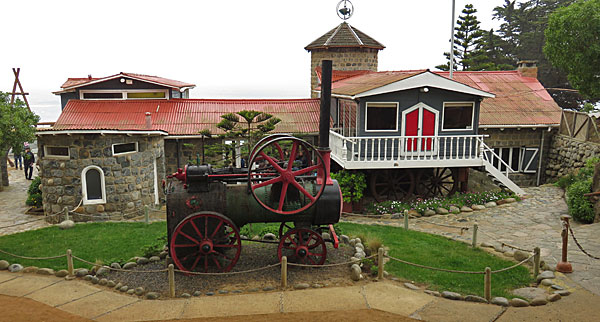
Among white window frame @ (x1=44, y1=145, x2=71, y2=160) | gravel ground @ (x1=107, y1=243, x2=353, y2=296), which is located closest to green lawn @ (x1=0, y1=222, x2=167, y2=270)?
gravel ground @ (x1=107, y1=243, x2=353, y2=296)

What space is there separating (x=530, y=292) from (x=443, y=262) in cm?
199

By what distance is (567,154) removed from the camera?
18844 mm

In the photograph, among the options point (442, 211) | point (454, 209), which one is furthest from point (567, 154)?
point (442, 211)

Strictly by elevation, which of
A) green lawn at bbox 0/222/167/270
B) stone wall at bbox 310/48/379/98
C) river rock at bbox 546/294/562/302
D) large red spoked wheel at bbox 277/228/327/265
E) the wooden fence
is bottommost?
green lawn at bbox 0/222/167/270

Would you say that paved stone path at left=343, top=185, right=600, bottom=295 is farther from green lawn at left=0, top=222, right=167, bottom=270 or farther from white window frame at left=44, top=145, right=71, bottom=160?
white window frame at left=44, top=145, right=71, bottom=160

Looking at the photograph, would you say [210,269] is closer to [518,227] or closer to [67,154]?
[67,154]

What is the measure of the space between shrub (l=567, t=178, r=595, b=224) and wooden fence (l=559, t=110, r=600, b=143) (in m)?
4.82

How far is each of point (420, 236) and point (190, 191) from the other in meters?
6.43

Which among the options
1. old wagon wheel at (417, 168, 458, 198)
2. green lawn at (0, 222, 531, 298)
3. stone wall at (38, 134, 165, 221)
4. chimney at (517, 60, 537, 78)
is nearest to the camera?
green lawn at (0, 222, 531, 298)

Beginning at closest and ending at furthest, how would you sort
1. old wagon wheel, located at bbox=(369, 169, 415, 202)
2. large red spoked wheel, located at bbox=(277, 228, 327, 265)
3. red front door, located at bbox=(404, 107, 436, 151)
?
large red spoked wheel, located at bbox=(277, 228, 327, 265)
red front door, located at bbox=(404, 107, 436, 151)
old wagon wheel, located at bbox=(369, 169, 415, 202)

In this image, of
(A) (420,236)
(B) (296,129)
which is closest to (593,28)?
(A) (420,236)

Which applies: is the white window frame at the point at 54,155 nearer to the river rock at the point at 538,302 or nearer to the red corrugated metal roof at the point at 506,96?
the red corrugated metal roof at the point at 506,96

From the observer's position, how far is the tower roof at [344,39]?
2364 centimetres

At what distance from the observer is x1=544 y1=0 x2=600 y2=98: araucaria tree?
15.3 metres
